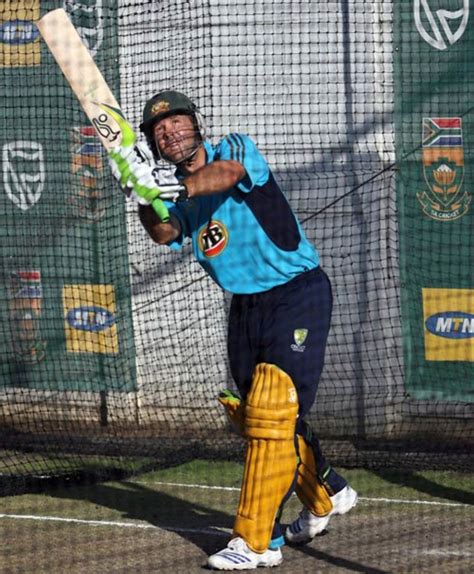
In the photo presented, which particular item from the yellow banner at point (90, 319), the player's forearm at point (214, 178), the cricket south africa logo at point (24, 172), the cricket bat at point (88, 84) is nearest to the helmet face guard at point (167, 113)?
the cricket bat at point (88, 84)

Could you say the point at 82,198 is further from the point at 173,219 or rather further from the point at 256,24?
the point at 173,219

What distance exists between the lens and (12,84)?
971cm

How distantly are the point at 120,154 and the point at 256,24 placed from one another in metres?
4.20

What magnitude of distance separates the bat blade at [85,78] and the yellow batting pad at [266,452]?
1.30 metres

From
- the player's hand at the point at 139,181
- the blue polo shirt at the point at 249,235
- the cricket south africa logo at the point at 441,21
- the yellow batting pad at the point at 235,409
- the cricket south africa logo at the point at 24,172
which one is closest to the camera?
the player's hand at the point at 139,181

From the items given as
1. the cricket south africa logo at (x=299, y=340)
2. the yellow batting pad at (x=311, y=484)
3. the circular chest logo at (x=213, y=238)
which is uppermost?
the circular chest logo at (x=213, y=238)

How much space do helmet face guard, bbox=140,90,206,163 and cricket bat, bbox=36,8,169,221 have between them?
0.24 metres

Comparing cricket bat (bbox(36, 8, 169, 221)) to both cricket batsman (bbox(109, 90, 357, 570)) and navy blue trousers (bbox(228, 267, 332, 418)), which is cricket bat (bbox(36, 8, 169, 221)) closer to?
cricket batsman (bbox(109, 90, 357, 570))

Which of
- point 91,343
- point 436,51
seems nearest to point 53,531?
point 91,343

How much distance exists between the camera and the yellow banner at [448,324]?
8.58 m

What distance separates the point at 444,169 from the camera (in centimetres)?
865

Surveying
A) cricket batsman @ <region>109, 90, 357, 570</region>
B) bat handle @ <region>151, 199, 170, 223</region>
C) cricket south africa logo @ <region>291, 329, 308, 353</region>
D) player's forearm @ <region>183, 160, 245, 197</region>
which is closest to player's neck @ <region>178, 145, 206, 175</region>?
cricket batsman @ <region>109, 90, 357, 570</region>

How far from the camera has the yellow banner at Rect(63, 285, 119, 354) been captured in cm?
962

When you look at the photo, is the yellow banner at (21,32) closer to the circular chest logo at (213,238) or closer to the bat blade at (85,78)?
the bat blade at (85,78)
